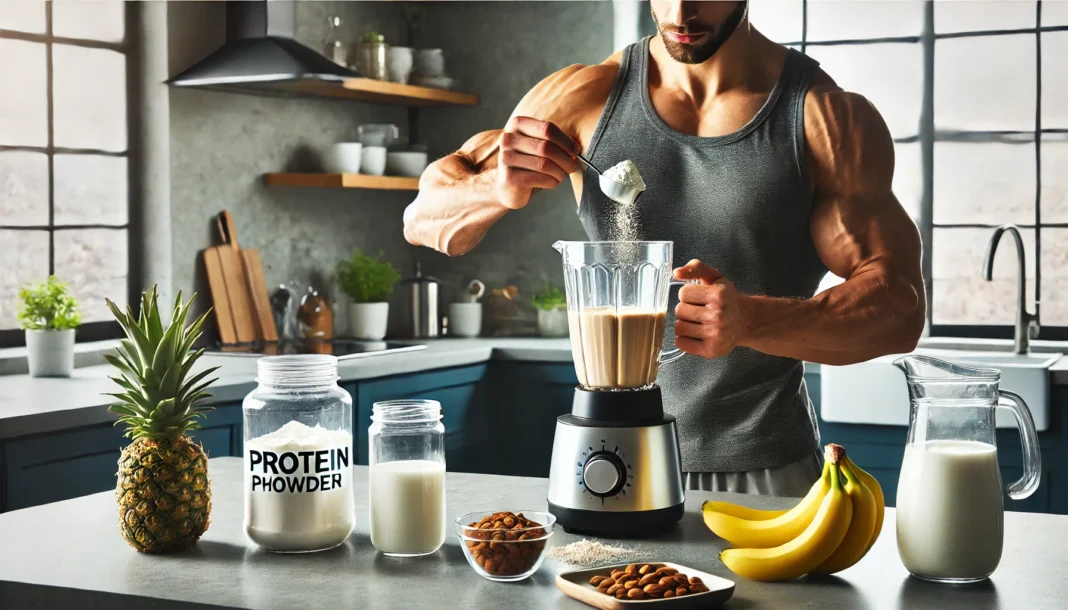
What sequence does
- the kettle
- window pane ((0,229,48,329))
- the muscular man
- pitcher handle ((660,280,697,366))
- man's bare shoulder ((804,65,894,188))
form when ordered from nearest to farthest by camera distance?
pitcher handle ((660,280,697,366)) < the muscular man < man's bare shoulder ((804,65,894,188)) < window pane ((0,229,48,329)) < the kettle

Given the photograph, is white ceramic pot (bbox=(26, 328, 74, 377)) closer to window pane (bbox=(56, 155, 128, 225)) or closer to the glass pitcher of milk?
window pane (bbox=(56, 155, 128, 225))

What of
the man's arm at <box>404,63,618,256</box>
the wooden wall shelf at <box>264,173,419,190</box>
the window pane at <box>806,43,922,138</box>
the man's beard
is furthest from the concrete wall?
the man's beard

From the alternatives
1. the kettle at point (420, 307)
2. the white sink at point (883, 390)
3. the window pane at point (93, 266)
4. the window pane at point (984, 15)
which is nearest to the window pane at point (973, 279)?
the white sink at point (883, 390)

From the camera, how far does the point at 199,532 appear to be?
1346 millimetres

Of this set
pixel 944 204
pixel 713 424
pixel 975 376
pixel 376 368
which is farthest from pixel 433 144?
pixel 975 376

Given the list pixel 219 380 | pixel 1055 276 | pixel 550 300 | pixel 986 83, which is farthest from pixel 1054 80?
pixel 219 380

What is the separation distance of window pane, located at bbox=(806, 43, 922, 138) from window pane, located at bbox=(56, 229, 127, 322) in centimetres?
239

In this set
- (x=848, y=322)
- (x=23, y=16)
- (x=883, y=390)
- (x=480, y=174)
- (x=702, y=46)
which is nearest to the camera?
(x=848, y=322)

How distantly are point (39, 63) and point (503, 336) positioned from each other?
178 centimetres

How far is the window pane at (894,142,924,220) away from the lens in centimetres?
392

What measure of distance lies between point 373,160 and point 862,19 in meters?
1.72

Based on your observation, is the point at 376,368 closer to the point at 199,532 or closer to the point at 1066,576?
the point at 199,532

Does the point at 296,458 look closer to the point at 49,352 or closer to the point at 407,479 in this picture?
the point at 407,479

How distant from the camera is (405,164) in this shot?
4148 millimetres
